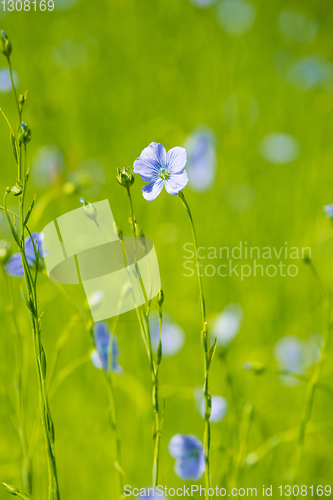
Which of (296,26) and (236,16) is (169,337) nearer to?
(236,16)

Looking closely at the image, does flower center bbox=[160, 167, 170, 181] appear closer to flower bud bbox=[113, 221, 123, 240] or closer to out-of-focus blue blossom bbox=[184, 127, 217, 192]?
flower bud bbox=[113, 221, 123, 240]

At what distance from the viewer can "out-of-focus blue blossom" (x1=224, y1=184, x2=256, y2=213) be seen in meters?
1.49

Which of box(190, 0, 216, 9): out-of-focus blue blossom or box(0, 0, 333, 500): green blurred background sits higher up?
box(190, 0, 216, 9): out-of-focus blue blossom

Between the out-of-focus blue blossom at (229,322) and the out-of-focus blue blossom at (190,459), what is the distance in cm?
38

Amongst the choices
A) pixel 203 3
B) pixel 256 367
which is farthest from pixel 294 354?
pixel 203 3

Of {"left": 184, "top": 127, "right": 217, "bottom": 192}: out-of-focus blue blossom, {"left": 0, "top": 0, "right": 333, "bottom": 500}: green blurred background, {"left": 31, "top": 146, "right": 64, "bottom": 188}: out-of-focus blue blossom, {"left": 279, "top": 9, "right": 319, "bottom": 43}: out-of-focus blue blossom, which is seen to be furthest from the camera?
{"left": 279, "top": 9, "right": 319, "bottom": 43}: out-of-focus blue blossom

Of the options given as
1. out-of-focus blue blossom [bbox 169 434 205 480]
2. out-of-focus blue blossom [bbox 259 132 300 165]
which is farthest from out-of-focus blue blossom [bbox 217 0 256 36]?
out-of-focus blue blossom [bbox 169 434 205 480]

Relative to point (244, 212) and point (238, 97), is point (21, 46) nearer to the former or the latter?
point (238, 97)

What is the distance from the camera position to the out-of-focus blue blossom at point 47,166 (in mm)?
1566

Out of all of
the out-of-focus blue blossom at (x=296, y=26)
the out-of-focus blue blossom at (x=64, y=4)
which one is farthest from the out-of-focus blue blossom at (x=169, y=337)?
the out-of-focus blue blossom at (x=296, y=26)

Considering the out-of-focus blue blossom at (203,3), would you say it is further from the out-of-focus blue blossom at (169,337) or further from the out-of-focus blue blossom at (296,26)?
the out-of-focus blue blossom at (169,337)

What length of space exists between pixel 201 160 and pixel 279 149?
18.4 inches

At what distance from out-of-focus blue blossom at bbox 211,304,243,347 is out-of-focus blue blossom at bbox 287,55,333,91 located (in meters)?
1.27

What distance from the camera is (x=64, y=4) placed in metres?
1.79
